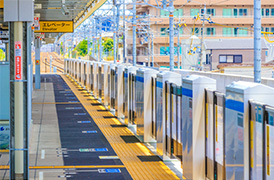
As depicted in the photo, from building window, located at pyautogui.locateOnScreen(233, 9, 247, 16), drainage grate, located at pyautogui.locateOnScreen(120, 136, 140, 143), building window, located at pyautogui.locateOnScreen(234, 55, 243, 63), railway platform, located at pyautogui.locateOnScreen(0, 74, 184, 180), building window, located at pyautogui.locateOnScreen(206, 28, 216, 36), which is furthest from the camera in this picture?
building window, located at pyautogui.locateOnScreen(206, 28, 216, 36)

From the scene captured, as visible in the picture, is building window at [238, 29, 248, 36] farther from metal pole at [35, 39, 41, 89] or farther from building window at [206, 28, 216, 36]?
metal pole at [35, 39, 41, 89]

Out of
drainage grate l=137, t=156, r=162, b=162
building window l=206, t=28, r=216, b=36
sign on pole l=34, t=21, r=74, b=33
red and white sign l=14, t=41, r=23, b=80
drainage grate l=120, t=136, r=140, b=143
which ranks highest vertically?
building window l=206, t=28, r=216, b=36

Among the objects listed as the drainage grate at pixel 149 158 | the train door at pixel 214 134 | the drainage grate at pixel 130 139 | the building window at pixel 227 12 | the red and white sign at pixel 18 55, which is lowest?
the drainage grate at pixel 149 158

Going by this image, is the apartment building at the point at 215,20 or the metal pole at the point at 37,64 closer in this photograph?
the metal pole at the point at 37,64

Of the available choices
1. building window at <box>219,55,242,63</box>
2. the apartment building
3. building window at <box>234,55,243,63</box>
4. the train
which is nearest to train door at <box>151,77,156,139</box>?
the train

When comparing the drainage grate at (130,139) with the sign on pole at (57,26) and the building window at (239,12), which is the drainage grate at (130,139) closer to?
the sign on pole at (57,26)

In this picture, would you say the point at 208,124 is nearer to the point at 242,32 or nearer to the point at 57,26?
the point at 57,26

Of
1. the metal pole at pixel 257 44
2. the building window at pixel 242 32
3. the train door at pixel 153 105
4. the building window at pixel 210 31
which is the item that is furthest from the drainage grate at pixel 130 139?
the building window at pixel 242 32

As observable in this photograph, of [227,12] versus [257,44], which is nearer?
[257,44]

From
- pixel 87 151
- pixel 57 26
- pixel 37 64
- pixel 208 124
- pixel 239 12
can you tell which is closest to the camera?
pixel 208 124

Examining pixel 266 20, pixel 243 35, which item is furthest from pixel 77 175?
pixel 243 35

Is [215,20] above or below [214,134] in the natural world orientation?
above

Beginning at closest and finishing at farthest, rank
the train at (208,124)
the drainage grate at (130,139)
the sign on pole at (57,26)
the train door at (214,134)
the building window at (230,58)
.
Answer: the train at (208,124) → the train door at (214,134) → the drainage grate at (130,139) → the sign on pole at (57,26) → the building window at (230,58)

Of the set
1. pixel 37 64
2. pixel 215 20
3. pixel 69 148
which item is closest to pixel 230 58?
pixel 215 20
